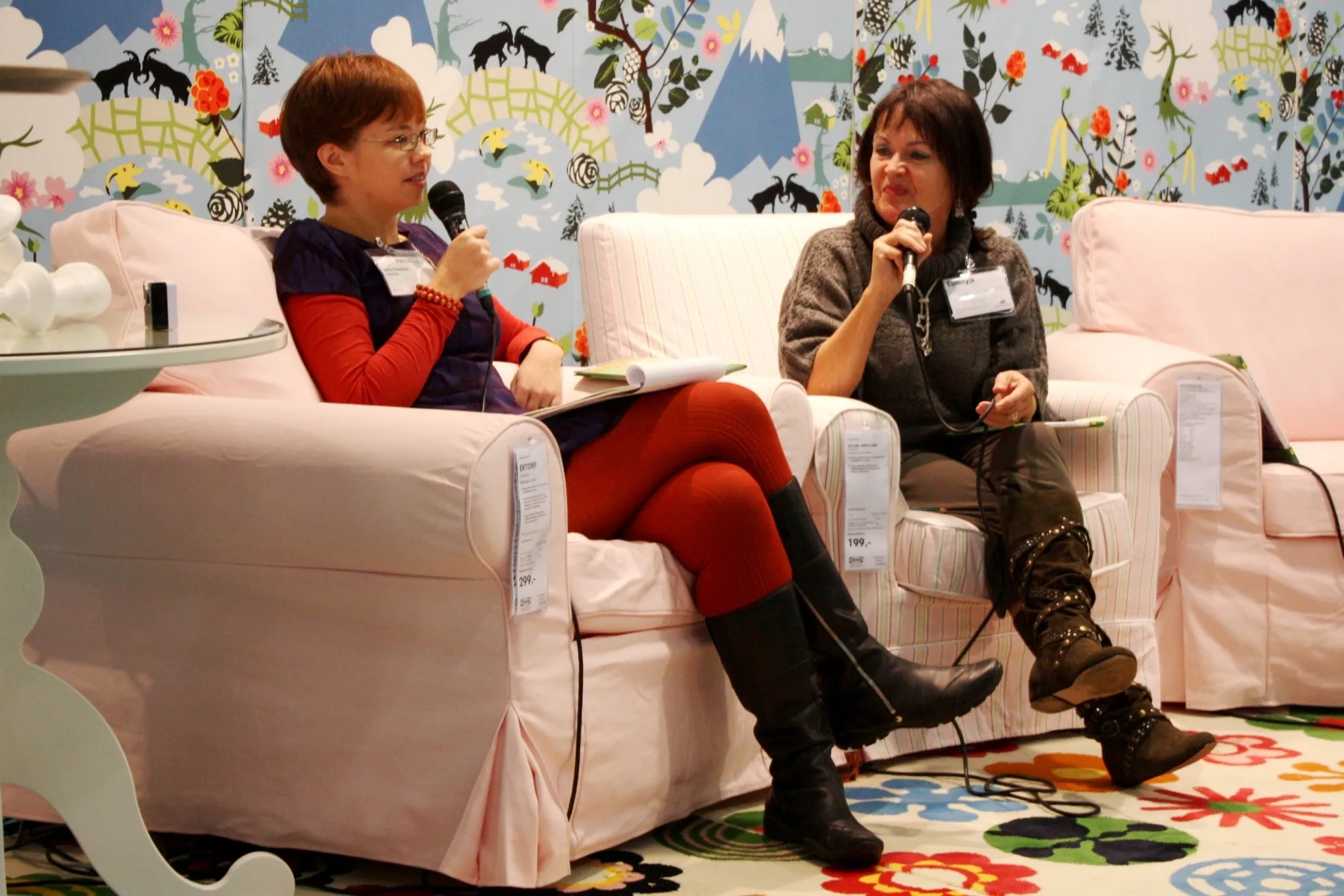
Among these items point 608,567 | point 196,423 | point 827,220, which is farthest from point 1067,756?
point 196,423

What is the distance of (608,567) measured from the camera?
81.8 inches

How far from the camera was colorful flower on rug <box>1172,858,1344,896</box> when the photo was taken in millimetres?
1980

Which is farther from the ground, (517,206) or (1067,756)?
(517,206)

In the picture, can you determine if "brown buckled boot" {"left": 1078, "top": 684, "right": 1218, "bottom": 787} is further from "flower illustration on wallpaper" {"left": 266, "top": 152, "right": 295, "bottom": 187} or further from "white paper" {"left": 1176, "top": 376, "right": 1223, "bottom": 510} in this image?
"flower illustration on wallpaper" {"left": 266, "top": 152, "right": 295, "bottom": 187}

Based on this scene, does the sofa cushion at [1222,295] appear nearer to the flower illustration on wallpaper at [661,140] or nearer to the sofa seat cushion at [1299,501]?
the sofa seat cushion at [1299,501]

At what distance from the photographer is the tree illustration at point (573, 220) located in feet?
12.0

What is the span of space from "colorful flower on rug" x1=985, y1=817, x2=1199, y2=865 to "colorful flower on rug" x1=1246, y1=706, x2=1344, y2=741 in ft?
2.37

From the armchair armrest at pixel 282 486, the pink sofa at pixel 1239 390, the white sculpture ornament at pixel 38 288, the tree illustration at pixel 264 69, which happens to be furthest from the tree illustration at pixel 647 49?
the white sculpture ornament at pixel 38 288

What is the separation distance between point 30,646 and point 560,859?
0.84m

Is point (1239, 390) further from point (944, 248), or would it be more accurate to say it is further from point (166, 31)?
point (166, 31)

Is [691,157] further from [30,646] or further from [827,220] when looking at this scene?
[30,646]

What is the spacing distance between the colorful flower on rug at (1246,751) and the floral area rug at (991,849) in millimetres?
16

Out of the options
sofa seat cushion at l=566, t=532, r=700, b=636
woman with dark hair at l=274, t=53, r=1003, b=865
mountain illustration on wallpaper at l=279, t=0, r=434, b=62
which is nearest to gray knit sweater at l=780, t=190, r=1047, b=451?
woman with dark hair at l=274, t=53, r=1003, b=865

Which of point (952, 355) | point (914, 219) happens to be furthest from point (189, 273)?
point (952, 355)
